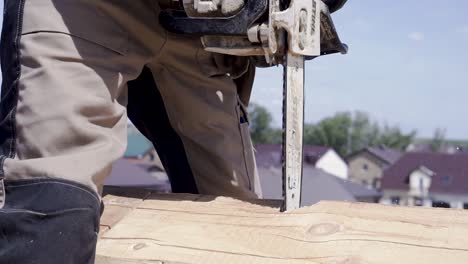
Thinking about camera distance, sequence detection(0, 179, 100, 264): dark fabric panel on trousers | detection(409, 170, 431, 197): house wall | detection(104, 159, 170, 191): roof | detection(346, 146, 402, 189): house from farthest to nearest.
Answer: detection(346, 146, 402, 189): house < detection(409, 170, 431, 197): house wall < detection(104, 159, 170, 191): roof < detection(0, 179, 100, 264): dark fabric panel on trousers

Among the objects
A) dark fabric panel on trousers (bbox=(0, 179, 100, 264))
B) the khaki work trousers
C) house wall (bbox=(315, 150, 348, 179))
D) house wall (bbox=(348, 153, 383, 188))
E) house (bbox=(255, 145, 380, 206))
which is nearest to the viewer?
dark fabric panel on trousers (bbox=(0, 179, 100, 264))

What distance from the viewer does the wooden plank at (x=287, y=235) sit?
143 cm

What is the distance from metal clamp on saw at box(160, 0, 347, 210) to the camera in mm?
1706

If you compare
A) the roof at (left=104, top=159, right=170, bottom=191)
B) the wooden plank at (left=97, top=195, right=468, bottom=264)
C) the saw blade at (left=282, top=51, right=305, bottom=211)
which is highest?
the saw blade at (left=282, top=51, right=305, bottom=211)

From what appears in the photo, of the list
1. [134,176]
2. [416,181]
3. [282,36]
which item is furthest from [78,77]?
[416,181]

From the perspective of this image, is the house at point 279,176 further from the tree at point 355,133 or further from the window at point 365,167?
the window at point 365,167

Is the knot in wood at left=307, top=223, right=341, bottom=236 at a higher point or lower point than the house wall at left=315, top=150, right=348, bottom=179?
higher

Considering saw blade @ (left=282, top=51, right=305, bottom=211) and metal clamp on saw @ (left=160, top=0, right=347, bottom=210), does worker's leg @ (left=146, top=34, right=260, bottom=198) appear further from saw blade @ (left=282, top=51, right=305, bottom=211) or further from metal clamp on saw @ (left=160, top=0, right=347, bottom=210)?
saw blade @ (left=282, top=51, right=305, bottom=211)

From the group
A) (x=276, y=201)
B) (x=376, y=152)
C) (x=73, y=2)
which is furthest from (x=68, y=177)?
(x=376, y=152)

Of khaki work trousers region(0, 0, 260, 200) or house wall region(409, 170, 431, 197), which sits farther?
house wall region(409, 170, 431, 197)

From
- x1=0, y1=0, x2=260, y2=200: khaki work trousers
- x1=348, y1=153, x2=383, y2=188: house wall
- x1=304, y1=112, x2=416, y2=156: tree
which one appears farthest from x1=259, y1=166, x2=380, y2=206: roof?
x1=348, y1=153, x2=383, y2=188: house wall

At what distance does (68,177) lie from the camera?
4.93ft

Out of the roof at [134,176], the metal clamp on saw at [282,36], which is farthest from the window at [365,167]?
the metal clamp on saw at [282,36]

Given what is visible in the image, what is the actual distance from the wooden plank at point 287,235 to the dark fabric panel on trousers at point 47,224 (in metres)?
0.14
